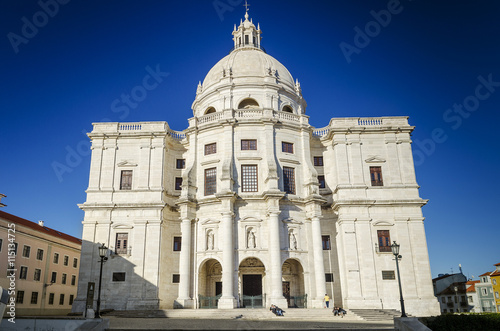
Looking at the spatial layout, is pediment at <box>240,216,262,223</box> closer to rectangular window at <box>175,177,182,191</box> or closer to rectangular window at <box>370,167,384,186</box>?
rectangular window at <box>175,177,182,191</box>

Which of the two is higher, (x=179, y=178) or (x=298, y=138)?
(x=298, y=138)

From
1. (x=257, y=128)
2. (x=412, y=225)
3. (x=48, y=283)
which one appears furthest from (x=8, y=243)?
(x=412, y=225)

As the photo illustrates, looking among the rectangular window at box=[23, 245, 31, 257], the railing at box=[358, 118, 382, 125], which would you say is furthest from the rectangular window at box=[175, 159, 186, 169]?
the rectangular window at box=[23, 245, 31, 257]

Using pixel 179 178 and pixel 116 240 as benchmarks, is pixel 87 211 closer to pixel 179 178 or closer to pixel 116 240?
pixel 116 240

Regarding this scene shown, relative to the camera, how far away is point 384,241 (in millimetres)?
34375

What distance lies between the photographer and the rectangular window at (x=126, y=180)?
120 feet

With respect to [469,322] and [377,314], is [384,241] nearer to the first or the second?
[377,314]

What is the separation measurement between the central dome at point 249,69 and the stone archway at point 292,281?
19187mm

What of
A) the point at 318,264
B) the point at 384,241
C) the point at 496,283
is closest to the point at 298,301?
the point at 318,264

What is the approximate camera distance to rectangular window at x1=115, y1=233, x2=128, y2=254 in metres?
34.3

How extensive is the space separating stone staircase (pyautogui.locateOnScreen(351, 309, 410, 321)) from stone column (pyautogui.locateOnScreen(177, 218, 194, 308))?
1328 centimetres

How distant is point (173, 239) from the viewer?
36469 mm

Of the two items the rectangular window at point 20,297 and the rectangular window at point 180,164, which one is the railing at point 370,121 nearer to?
the rectangular window at point 180,164

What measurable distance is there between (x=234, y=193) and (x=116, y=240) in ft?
37.3
